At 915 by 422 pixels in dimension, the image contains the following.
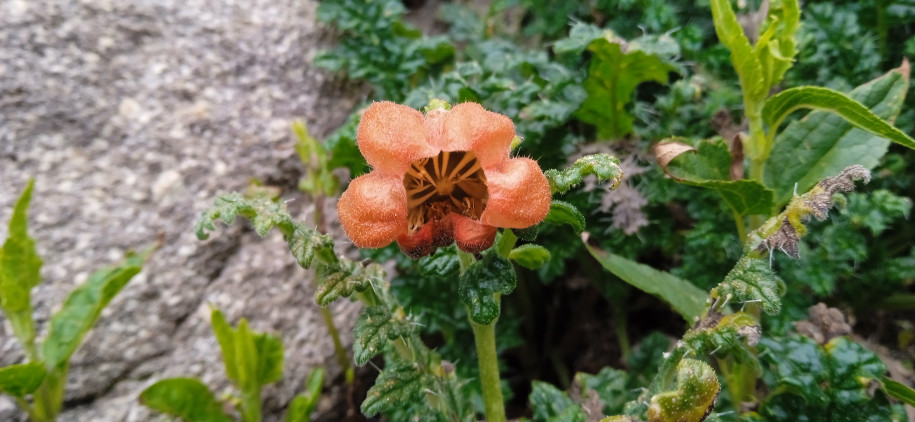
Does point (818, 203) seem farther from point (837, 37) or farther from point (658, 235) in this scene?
point (837, 37)

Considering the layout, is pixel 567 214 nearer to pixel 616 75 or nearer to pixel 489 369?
pixel 489 369

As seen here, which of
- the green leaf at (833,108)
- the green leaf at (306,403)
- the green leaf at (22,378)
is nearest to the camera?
the green leaf at (833,108)

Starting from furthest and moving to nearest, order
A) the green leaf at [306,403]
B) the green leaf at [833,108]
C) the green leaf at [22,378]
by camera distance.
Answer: the green leaf at [306,403], the green leaf at [22,378], the green leaf at [833,108]

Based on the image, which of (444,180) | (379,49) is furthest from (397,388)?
(379,49)

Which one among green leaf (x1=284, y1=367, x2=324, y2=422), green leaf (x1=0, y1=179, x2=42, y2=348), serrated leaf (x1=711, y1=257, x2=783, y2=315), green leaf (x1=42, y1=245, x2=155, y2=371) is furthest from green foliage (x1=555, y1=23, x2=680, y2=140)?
green leaf (x1=0, y1=179, x2=42, y2=348)

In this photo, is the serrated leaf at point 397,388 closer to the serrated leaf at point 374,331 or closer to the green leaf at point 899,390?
the serrated leaf at point 374,331

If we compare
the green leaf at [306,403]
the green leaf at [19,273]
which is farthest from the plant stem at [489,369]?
the green leaf at [19,273]

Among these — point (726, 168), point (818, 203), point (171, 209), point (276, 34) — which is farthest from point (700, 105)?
point (171, 209)

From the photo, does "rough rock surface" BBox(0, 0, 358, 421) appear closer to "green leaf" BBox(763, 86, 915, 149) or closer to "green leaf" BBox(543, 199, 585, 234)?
"green leaf" BBox(543, 199, 585, 234)

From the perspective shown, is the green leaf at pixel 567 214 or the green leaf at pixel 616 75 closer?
the green leaf at pixel 567 214
